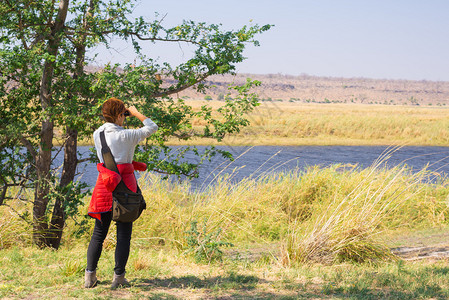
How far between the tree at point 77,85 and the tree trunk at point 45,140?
0.05 ft

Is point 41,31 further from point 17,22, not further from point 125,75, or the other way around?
point 125,75

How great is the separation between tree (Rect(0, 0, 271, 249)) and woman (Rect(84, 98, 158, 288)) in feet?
5.17

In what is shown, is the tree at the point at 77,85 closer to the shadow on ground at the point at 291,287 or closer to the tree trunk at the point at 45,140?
the tree trunk at the point at 45,140

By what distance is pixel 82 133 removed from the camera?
277 inches

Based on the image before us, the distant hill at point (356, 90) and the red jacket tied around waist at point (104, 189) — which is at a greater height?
the distant hill at point (356, 90)

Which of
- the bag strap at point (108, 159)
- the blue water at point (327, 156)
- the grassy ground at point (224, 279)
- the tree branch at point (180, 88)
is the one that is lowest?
the blue water at point (327, 156)

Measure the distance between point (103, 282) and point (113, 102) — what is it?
5.62ft

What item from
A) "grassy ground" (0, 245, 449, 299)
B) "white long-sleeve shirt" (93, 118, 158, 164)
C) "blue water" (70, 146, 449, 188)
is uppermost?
"white long-sleeve shirt" (93, 118, 158, 164)

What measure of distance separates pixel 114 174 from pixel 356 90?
168537 mm

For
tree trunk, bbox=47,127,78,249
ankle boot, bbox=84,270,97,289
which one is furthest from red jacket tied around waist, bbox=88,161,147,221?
tree trunk, bbox=47,127,78,249

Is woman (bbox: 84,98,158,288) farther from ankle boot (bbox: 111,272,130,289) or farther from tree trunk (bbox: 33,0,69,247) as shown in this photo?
tree trunk (bbox: 33,0,69,247)

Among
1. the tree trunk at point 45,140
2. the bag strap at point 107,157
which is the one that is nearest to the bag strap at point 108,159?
the bag strap at point 107,157

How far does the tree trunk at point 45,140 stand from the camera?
21.9 ft

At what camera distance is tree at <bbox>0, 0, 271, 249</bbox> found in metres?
6.08
